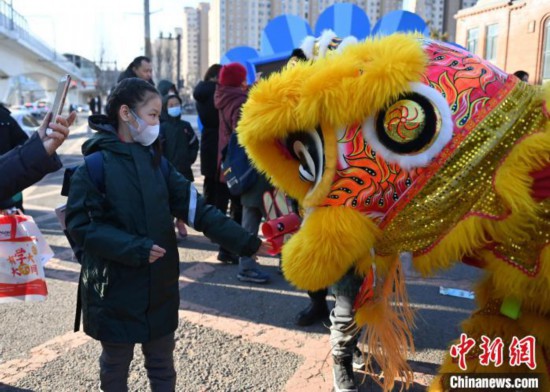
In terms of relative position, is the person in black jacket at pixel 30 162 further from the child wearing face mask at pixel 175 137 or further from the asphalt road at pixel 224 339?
the child wearing face mask at pixel 175 137

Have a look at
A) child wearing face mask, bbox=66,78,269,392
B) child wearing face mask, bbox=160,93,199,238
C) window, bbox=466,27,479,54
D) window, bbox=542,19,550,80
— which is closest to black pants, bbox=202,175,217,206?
child wearing face mask, bbox=160,93,199,238

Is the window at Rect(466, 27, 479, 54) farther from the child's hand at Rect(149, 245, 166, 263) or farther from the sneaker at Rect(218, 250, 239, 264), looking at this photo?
the child's hand at Rect(149, 245, 166, 263)

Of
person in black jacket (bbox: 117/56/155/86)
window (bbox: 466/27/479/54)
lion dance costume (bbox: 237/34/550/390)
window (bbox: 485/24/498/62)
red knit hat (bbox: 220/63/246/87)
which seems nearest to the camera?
lion dance costume (bbox: 237/34/550/390)

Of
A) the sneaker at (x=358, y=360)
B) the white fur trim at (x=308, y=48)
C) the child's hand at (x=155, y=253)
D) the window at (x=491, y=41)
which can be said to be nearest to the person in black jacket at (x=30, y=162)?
the child's hand at (x=155, y=253)

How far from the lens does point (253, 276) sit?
4.12m

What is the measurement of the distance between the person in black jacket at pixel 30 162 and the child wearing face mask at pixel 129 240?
19 centimetres

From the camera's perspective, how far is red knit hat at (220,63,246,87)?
3.89m

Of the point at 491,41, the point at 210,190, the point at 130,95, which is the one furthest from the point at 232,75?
the point at 491,41

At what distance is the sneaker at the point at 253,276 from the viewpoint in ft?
13.4

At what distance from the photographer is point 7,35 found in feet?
96.3

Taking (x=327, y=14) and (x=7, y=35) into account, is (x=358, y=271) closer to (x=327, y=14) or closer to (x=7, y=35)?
(x=327, y=14)

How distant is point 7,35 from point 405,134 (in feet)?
112

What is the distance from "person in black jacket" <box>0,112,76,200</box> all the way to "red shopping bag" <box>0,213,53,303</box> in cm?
89

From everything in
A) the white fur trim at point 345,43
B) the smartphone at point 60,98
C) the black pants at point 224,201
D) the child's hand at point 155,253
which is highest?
the white fur trim at point 345,43
